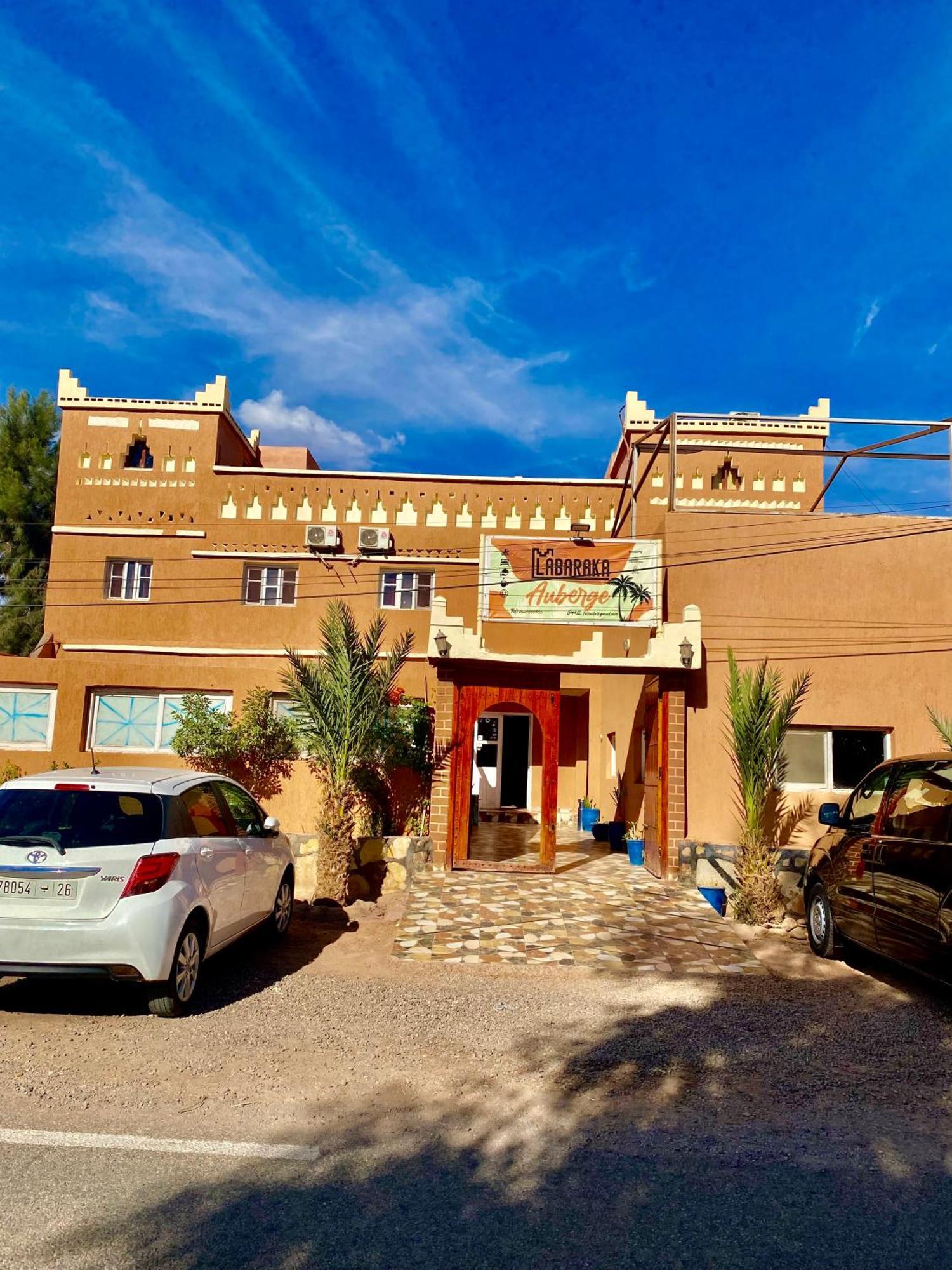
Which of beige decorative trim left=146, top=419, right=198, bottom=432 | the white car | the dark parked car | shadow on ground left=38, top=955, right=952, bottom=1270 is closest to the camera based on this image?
shadow on ground left=38, top=955, right=952, bottom=1270

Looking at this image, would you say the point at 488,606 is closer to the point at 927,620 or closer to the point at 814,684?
the point at 814,684

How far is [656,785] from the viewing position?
11.8m

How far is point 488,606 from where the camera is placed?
475 inches

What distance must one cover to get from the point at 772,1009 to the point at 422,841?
5.69 m

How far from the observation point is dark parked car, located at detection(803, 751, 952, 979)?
5.86 meters

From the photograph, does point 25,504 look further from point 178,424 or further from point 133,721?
point 133,721

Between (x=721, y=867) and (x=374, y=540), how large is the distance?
38.4 ft

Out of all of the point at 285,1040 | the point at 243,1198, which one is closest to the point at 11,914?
the point at 285,1040

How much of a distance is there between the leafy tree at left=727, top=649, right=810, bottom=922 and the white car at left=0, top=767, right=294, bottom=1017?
228 inches

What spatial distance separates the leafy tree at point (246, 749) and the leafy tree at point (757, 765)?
5.84 metres

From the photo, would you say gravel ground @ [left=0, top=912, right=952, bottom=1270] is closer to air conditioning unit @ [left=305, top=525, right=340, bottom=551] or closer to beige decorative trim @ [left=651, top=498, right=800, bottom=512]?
air conditioning unit @ [left=305, top=525, right=340, bottom=551]

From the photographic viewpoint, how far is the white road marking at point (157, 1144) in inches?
149

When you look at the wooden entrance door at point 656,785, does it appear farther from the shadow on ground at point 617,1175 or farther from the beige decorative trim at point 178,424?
the beige decorative trim at point 178,424

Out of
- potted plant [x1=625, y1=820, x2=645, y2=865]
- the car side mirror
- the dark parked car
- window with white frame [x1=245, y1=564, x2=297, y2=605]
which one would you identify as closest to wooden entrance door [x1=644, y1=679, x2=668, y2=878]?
potted plant [x1=625, y1=820, x2=645, y2=865]
